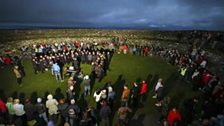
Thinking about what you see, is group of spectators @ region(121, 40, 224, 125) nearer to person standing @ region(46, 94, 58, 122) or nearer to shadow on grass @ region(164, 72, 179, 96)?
shadow on grass @ region(164, 72, 179, 96)

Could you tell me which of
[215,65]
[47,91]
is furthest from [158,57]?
[47,91]

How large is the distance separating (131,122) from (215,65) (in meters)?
9.88

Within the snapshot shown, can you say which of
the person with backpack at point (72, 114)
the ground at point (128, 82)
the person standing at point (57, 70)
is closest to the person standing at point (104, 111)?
the person with backpack at point (72, 114)

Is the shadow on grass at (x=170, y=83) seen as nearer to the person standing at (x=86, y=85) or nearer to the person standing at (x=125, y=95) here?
the person standing at (x=125, y=95)

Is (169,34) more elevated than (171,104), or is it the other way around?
(169,34)

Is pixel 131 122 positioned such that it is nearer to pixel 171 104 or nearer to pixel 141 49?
pixel 171 104

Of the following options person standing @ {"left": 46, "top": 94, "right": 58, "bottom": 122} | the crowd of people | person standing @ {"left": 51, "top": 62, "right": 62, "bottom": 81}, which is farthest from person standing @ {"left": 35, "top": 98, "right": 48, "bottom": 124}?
person standing @ {"left": 51, "top": 62, "right": 62, "bottom": 81}

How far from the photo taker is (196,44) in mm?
27547

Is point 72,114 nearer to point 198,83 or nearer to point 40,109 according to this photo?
point 40,109

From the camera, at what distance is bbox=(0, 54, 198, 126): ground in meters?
16.6

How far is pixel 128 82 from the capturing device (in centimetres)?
2112

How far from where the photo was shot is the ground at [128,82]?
16594mm

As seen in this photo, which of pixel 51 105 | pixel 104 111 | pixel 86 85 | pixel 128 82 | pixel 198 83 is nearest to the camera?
pixel 104 111

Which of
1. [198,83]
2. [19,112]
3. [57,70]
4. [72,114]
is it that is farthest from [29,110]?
[198,83]
